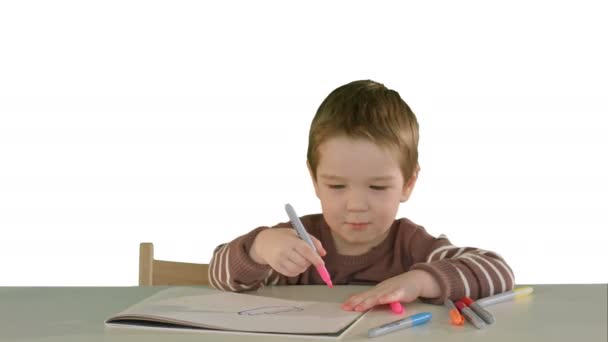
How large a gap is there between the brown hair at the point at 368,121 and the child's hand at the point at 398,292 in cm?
32

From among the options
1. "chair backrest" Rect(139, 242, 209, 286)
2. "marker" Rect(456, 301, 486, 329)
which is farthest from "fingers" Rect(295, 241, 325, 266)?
"chair backrest" Rect(139, 242, 209, 286)

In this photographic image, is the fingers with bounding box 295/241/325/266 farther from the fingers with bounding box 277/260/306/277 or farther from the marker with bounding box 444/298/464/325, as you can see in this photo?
the marker with bounding box 444/298/464/325

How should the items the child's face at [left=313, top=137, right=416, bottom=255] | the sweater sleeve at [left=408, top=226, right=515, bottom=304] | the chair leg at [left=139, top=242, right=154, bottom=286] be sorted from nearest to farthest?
the sweater sleeve at [left=408, top=226, right=515, bottom=304] → the child's face at [left=313, top=137, right=416, bottom=255] → the chair leg at [left=139, top=242, right=154, bottom=286]

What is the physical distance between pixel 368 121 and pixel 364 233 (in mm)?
242

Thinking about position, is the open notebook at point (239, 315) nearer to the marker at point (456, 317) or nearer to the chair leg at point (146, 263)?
the marker at point (456, 317)

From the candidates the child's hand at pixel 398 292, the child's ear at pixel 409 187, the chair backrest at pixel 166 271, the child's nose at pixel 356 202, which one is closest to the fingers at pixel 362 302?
the child's hand at pixel 398 292

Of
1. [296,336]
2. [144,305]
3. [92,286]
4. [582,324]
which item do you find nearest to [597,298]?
[582,324]

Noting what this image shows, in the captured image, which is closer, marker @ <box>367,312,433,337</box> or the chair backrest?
marker @ <box>367,312,433,337</box>

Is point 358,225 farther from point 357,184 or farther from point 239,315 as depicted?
point 239,315

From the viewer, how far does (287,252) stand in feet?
5.25

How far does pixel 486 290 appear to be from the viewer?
161 centimetres

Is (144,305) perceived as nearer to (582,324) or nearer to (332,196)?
(332,196)

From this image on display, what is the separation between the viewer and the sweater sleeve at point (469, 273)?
1562 mm

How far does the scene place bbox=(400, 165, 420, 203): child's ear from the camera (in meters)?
1.84
